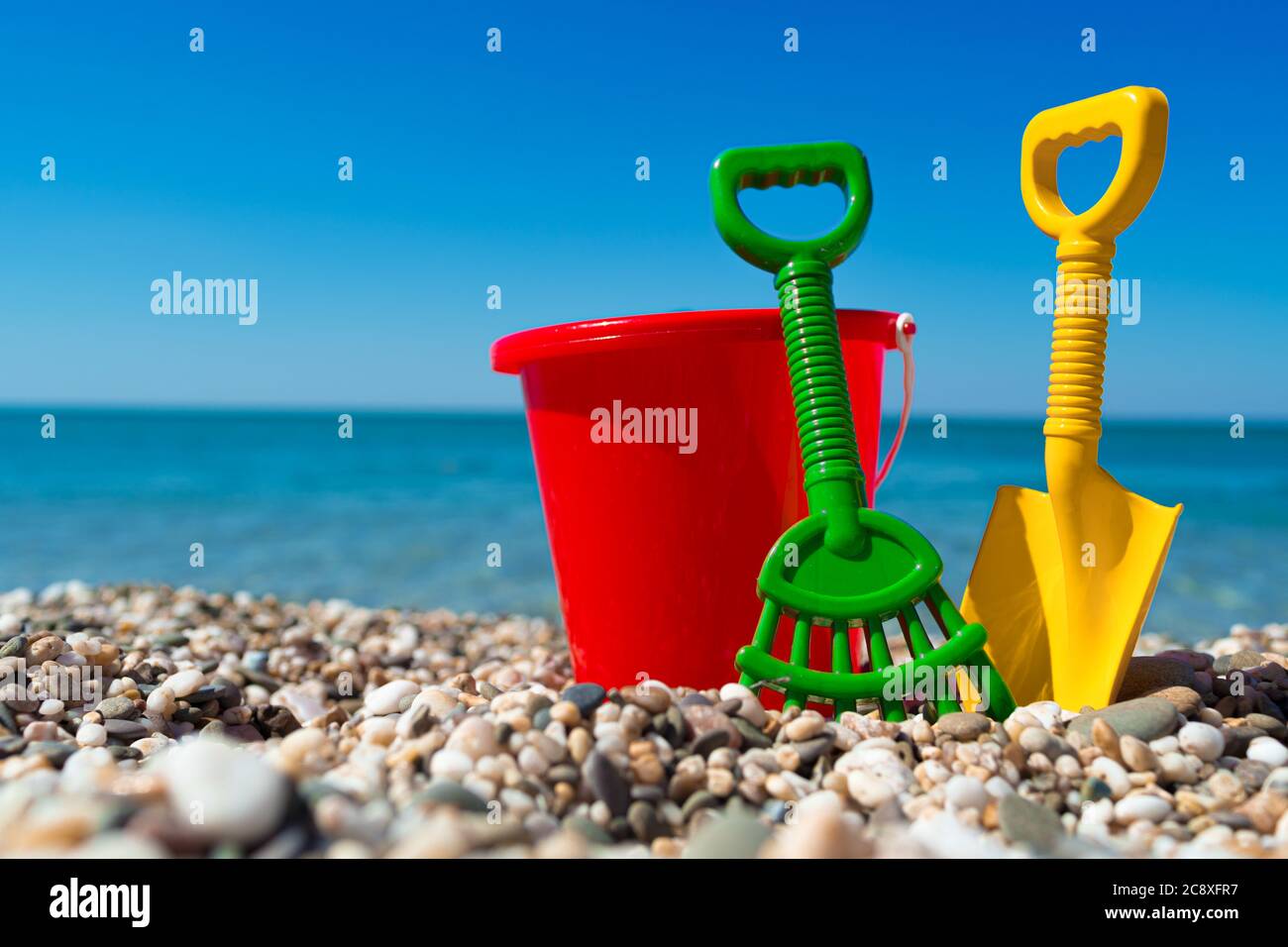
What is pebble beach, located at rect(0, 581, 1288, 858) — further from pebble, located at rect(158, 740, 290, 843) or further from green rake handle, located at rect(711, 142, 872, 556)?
green rake handle, located at rect(711, 142, 872, 556)

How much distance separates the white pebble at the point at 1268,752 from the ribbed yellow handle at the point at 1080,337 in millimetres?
584

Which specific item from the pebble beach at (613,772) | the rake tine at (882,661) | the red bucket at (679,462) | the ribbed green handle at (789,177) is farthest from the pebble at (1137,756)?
the ribbed green handle at (789,177)

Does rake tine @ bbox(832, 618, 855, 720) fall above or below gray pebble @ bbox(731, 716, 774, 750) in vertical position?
above

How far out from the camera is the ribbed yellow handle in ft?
5.95

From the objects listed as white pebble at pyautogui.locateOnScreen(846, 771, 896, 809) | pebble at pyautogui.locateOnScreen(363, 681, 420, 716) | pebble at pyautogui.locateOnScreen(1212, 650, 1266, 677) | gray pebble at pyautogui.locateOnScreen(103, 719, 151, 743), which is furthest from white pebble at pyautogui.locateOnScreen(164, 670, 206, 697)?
pebble at pyautogui.locateOnScreen(1212, 650, 1266, 677)

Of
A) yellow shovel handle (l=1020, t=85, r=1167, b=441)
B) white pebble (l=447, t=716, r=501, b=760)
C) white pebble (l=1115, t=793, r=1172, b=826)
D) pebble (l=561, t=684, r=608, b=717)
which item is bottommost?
white pebble (l=1115, t=793, r=1172, b=826)

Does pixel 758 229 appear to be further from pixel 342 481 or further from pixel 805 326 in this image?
pixel 342 481

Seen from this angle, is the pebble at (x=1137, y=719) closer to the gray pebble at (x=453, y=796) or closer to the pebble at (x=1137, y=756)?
the pebble at (x=1137, y=756)

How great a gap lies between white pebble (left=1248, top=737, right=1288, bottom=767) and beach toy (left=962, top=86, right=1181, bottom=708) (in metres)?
0.24

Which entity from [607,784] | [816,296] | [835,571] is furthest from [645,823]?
[816,296]

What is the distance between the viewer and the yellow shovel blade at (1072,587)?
5.95ft

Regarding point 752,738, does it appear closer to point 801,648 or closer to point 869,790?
point 869,790

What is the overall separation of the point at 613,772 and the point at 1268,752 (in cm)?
107

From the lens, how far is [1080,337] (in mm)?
1814
